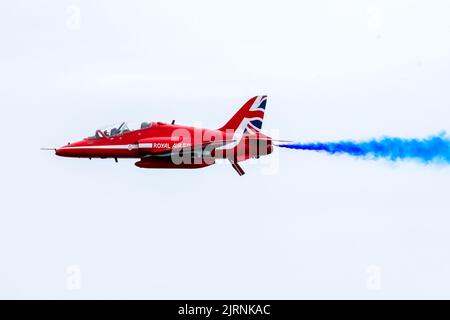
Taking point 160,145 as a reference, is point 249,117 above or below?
above

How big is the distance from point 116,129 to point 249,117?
22.8 feet

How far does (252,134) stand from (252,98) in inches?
96.7

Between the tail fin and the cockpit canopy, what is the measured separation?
174 inches

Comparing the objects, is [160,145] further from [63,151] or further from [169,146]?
[63,151]

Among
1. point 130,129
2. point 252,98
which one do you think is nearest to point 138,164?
point 130,129

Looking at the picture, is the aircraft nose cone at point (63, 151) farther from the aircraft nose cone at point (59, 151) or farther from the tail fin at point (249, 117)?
the tail fin at point (249, 117)

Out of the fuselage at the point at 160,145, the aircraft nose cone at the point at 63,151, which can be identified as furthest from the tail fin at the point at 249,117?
the aircraft nose cone at the point at 63,151

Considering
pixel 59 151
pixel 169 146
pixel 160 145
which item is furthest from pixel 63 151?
pixel 169 146

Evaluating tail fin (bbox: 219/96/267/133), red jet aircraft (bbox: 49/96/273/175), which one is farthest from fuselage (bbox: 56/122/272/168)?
tail fin (bbox: 219/96/267/133)

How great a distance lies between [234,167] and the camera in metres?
75.2

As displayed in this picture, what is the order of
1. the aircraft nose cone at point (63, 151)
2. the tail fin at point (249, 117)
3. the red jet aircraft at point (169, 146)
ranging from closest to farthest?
the red jet aircraft at point (169, 146), the aircraft nose cone at point (63, 151), the tail fin at point (249, 117)

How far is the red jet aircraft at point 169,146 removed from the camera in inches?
2913

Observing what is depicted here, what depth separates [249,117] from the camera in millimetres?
77625

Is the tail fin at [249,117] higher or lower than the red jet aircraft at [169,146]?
higher
